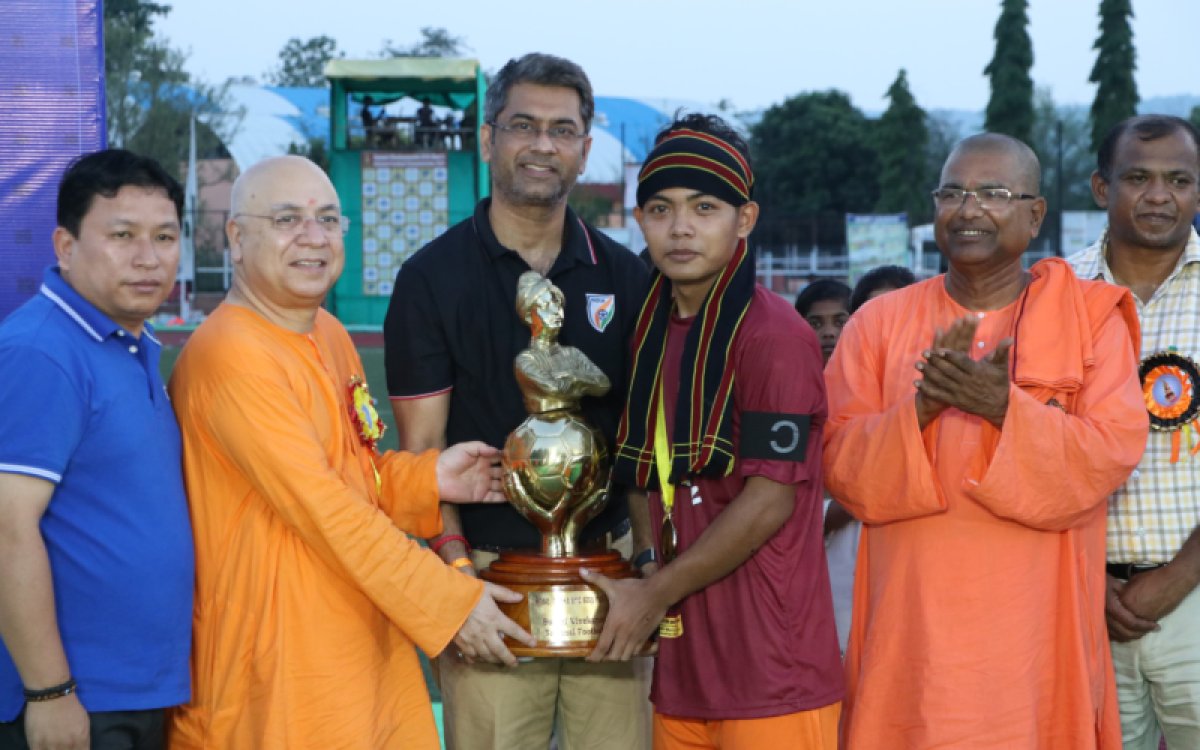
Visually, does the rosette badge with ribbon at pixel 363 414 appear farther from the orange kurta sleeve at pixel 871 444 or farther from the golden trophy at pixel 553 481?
the orange kurta sleeve at pixel 871 444

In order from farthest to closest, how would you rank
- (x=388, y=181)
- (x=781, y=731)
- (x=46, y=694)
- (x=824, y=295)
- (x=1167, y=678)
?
(x=388, y=181)
(x=824, y=295)
(x=1167, y=678)
(x=781, y=731)
(x=46, y=694)

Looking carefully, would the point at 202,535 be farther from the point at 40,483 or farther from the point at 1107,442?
the point at 1107,442

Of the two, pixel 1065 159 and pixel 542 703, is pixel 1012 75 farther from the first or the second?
pixel 542 703

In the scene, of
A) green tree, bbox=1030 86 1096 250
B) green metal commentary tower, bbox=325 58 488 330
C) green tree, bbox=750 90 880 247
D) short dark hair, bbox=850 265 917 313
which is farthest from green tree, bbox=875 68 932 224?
short dark hair, bbox=850 265 917 313

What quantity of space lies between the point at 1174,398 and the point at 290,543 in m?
2.62

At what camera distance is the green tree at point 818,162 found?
47250 millimetres

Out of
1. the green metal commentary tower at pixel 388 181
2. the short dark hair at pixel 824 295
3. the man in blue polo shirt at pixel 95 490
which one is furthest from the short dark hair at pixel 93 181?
the green metal commentary tower at pixel 388 181

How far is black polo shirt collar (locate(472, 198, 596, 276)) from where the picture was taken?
3846 millimetres

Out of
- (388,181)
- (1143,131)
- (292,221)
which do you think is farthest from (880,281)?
(388,181)

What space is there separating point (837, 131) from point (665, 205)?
45.3m

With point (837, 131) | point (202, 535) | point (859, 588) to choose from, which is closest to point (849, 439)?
point (859, 588)

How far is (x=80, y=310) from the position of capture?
3082 mm

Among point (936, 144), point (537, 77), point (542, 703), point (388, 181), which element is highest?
point (936, 144)

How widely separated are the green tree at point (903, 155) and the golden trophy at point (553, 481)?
41.5 m
